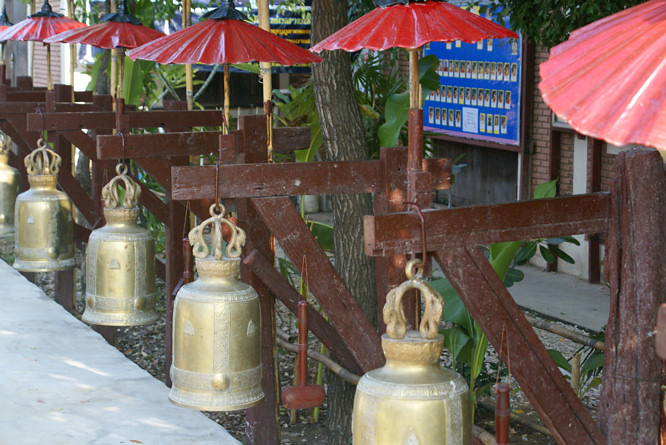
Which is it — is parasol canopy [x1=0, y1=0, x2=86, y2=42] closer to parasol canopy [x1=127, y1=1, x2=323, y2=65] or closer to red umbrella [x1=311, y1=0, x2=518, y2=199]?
parasol canopy [x1=127, y1=1, x2=323, y2=65]

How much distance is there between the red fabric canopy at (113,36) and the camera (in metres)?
5.94

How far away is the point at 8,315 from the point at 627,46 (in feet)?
22.8

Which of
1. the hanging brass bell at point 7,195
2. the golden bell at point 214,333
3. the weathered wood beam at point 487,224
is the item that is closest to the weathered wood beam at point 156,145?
the golden bell at point 214,333

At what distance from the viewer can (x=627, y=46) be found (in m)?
2.21

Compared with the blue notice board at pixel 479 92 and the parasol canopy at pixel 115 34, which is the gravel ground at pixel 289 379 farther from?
the blue notice board at pixel 479 92

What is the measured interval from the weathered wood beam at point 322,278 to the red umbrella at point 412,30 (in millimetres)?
722

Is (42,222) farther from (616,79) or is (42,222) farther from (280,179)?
(616,79)

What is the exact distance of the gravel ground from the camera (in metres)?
6.32

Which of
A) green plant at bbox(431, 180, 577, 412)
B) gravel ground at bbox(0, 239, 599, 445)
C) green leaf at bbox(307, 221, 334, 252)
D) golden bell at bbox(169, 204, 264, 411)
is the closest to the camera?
golden bell at bbox(169, 204, 264, 411)

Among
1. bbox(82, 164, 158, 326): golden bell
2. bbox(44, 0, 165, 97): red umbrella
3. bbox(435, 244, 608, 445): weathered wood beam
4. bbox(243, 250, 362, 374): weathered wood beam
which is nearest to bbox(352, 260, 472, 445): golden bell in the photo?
bbox(435, 244, 608, 445): weathered wood beam

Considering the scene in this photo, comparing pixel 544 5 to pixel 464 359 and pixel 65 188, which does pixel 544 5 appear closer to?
pixel 464 359

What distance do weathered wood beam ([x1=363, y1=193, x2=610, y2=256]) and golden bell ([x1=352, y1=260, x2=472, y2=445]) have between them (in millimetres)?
182

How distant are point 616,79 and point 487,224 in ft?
3.05

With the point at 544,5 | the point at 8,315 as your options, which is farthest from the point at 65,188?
the point at 544,5
